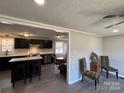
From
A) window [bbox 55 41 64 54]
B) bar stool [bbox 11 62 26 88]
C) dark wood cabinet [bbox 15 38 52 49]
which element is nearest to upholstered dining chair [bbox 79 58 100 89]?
bar stool [bbox 11 62 26 88]

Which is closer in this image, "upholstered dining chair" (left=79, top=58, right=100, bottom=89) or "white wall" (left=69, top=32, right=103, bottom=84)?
"upholstered dining chair" (left=79, top=58, right=100, bottom=89)

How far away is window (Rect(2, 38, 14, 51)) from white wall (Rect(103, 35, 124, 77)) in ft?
20.5

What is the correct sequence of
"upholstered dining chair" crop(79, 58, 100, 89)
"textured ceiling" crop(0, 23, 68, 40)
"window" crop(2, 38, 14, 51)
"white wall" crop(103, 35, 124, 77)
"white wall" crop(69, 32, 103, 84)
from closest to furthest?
"textured ceiling" crop(0, 23, 68, 40) → "upholstered dining chair" crop(79, 58, 100, 89) → "white wall" crop(69, 32, 103, 84) → "white wall" crop(103, 35, 124, 77) → "window" crop(2, 38, 14, 51)

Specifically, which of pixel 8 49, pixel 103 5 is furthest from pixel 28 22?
pixel 8 49

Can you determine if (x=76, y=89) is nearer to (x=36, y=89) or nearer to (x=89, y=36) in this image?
(x=36, y=89)

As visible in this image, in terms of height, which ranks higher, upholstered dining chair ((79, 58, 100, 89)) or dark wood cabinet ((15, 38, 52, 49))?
dark wood cabinet ((15, 38, 52, 49))

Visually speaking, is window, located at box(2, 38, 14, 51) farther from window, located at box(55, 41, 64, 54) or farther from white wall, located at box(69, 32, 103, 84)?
white wall, located at box(69, 32, 103, 84)

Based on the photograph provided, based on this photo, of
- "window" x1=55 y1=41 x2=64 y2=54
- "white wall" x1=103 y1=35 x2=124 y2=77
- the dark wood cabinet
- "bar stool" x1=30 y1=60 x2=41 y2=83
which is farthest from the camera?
"window" x1=55 y1=41 x2=64 y2=54

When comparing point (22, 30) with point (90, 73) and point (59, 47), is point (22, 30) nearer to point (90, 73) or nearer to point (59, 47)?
point (90, 73)

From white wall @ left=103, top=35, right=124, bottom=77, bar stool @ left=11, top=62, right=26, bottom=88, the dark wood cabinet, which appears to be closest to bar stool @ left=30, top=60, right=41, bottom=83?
bar stool @ left=11, top=62, right=26, bottom=88

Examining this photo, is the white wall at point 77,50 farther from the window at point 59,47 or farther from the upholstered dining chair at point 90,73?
the window at point 59,47

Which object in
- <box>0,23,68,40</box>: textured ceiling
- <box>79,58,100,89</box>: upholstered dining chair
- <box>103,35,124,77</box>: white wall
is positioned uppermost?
<box>0,23,68,40</box>: textured ceiling

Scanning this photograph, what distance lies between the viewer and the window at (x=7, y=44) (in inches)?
234

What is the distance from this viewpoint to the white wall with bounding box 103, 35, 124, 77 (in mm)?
4668
